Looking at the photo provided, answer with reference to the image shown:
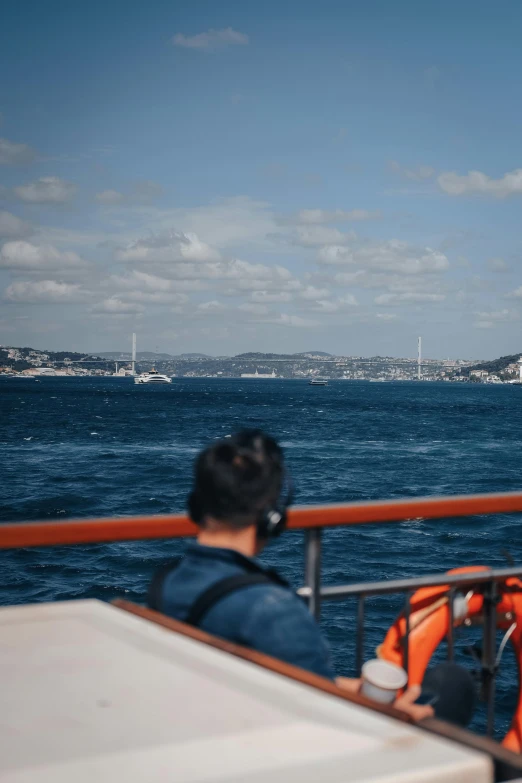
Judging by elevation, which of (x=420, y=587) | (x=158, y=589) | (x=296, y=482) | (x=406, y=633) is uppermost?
(x=158, y=589)

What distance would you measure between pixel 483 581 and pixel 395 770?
237 centimetres

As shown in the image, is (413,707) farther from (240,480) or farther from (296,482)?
(296,482)

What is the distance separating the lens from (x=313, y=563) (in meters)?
3.04

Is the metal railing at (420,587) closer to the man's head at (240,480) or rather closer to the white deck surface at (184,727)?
the man's head at (240,480)

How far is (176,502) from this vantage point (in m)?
31.9

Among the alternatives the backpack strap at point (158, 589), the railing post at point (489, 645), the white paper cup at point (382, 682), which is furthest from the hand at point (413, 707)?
the railing post at point (489, 645)

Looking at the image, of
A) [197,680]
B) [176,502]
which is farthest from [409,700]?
[176,502]

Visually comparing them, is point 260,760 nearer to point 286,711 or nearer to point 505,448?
point 286,711

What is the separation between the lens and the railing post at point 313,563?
3.03 meters

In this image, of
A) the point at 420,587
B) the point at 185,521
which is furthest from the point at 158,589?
the point at 420,587

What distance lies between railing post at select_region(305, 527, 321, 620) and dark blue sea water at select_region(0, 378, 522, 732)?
142 inches

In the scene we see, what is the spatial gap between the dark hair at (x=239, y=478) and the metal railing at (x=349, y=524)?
2.67 feet

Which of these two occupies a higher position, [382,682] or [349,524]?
[349,524]

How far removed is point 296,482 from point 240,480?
34866 millimetres
